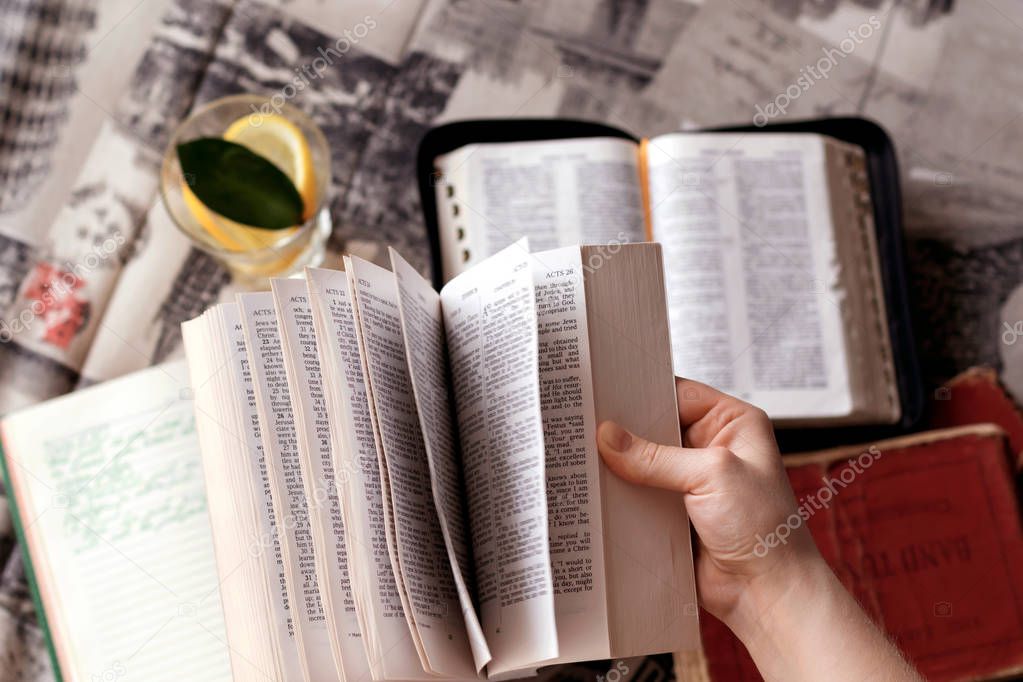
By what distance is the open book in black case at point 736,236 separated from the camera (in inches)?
32.3

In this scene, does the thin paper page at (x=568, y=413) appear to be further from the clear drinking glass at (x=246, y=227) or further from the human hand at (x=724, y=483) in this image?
the clear drinking glass at (x=246, y=227)

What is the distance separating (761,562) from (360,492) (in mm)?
323

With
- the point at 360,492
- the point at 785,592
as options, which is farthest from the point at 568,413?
the point at 785,592

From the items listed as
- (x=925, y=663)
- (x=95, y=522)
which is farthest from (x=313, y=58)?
(x=925, y=663)

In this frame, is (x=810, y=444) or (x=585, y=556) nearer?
(x=585, y=556)

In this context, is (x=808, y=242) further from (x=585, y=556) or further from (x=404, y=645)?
(x=404, y=645)

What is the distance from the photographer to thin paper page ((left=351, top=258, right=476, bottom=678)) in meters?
0.49

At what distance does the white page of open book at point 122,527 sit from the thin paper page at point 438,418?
0.30 meters

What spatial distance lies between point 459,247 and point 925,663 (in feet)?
1.89

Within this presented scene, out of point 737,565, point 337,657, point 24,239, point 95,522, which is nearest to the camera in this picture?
point 337,657

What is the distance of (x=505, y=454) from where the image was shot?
0.53 metres

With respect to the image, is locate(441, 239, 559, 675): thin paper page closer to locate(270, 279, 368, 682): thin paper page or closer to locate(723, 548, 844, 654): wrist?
locate(270, 279, 368, 682): thin paper page

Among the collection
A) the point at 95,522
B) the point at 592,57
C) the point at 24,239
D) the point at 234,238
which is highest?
the point at 592,57

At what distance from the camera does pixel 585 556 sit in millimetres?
532
